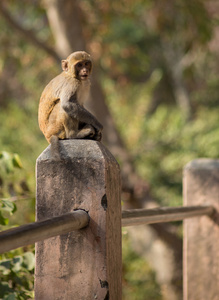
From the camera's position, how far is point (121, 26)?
1393 cm

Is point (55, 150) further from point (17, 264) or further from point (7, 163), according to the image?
point (7, 163)

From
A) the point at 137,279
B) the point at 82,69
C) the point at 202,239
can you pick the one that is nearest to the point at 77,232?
the point at 82,69

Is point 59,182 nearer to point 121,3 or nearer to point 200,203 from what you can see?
point 200,203

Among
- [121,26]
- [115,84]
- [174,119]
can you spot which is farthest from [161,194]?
[121,26]

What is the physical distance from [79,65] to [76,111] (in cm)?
20

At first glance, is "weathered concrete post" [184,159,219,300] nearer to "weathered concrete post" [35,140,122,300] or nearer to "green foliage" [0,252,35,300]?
"green foliage" [0,252,35,300]

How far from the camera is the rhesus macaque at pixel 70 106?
1867 millimetres

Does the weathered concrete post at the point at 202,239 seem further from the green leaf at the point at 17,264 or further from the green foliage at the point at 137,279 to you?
the green foliage at the point at 137,279

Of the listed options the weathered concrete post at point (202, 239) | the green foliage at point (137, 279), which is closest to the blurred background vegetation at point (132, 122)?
the green foliage at point (137, 279)

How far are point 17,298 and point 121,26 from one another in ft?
41.5

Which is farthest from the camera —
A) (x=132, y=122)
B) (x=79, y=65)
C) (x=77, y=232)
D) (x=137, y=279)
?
(x=132, y=122)

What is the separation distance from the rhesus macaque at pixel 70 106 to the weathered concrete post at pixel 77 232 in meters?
0.20

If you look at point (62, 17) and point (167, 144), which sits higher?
point (62, 17)

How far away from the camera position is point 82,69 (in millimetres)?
1951
